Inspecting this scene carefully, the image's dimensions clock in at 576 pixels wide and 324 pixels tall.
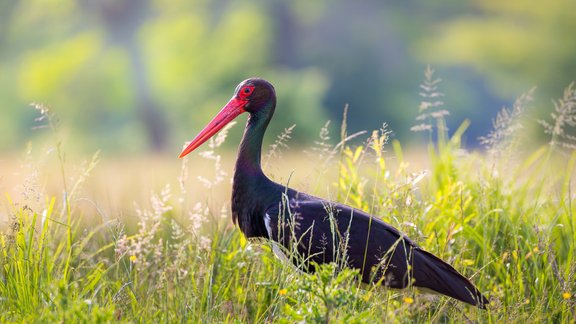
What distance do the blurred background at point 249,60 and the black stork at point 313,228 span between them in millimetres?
14985

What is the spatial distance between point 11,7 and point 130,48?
3932 mm

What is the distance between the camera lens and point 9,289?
3.48 m

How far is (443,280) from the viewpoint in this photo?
3789 mm

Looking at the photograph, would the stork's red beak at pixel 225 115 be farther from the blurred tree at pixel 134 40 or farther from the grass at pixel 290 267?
the blurred tree at pixel 134 40

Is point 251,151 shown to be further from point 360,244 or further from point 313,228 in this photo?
point 360,244

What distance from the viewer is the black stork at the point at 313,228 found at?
3785 mm

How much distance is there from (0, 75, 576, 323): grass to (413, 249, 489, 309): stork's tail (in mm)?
62

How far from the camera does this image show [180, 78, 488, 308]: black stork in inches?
149

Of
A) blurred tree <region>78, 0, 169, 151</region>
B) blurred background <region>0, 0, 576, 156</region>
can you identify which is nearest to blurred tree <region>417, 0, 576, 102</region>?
blurred background <region>0, 0, 576, 156</region>

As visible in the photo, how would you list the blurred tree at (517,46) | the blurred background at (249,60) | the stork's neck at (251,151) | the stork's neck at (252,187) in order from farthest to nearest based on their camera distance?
the blurred tree at (517,46)
the blurred background at (249,60)
the stork's neck at (251,151)
the stork's neck at (252,187)

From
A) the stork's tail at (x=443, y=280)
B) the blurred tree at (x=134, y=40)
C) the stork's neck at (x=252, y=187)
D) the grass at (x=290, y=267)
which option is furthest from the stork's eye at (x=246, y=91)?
the blurred tree at (x=134, y=40)

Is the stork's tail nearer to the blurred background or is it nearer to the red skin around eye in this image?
the red skin around eye

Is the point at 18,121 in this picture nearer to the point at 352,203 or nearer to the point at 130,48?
the point at 130,48

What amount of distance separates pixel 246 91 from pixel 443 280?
140cm
